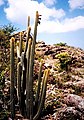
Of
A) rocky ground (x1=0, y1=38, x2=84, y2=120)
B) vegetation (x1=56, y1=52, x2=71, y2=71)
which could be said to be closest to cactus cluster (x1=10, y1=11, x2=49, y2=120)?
rocky ground (x1=0, y1=38, x2=84, y2=120)

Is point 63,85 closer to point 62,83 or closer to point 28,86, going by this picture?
point 62,83

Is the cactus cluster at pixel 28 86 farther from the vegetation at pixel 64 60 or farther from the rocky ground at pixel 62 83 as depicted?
the vegetation at pixel 64 60

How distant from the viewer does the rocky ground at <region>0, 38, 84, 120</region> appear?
9208 mm

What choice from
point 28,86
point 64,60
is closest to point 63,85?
point 64,60

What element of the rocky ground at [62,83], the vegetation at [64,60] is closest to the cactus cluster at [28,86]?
the rocky ground at [62,83]

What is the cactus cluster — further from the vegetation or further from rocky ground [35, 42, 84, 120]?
the vegetation

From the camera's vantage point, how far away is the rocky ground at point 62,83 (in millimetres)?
9208

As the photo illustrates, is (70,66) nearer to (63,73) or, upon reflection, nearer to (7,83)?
(63,73)

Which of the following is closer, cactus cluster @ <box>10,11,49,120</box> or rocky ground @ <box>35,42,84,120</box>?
cactus cluster @ <box>10,11,49,120</box>

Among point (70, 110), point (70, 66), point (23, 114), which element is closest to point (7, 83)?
point (23, 114)

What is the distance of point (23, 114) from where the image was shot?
898cm

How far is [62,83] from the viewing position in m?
11.9

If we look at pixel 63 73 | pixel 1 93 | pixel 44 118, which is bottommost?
pixel 44 118

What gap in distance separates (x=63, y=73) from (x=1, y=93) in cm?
440
